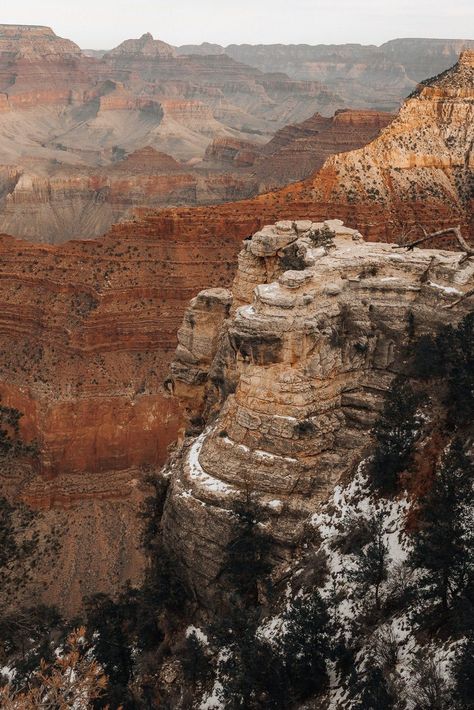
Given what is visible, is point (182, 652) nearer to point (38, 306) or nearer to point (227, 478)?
point (227, 478)

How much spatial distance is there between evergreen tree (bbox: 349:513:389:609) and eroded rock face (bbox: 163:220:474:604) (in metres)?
2.74

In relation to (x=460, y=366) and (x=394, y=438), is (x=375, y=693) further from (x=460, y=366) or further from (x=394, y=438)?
(x=460, y=366)

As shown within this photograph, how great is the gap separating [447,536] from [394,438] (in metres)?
4.70

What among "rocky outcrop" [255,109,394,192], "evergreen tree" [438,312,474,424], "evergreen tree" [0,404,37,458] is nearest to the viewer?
"evergreen tree" [438,312,474,424]

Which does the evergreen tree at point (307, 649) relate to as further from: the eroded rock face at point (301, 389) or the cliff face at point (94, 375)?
the cliff face at point (94, 375)

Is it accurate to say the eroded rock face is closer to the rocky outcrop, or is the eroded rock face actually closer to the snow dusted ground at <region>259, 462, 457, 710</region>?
the snow dusted ground at <region>259, 462, 457, 710</region>

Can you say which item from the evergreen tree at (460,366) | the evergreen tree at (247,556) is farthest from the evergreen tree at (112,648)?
the evergreen tree at (460,366)

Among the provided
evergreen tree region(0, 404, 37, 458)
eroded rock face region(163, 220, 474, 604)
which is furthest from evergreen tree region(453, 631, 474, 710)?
evergreen tree region(0, 404, 37, 458)

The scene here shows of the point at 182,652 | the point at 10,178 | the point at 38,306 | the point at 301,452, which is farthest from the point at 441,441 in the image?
the point at 10,178

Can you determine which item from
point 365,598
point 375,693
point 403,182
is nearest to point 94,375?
point 403,182

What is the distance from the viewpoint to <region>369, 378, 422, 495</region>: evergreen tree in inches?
894

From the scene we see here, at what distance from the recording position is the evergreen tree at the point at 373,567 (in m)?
20.1

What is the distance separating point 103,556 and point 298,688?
21.8 m

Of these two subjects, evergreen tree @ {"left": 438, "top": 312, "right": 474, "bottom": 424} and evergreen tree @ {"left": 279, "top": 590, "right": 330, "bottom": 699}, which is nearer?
evergreen tree @ {"left": 279, "top": 590, "right": 330, "bottom": 699}
